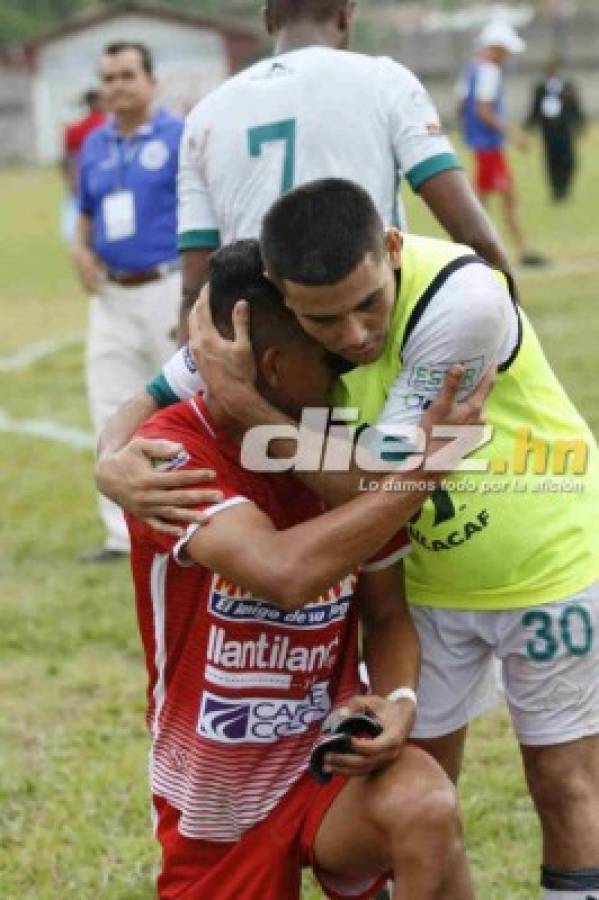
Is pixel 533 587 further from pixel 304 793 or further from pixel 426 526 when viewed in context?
pixel 304 793

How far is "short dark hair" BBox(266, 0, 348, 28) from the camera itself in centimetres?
563

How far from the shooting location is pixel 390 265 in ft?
11.9

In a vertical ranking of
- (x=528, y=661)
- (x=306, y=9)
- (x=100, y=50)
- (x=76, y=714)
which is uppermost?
(x=306, y=9)

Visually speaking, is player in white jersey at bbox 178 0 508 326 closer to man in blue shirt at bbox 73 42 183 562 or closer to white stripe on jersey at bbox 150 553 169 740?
white stripe on jersey at bbox 150 553 169 740

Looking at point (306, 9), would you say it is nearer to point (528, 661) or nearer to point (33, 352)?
point (528, 661)

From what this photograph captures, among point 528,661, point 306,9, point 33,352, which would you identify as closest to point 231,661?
point 528,661

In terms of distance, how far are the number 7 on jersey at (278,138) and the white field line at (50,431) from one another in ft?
17.6

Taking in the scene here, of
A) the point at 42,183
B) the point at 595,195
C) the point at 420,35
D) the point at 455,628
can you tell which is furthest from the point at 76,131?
the point at 420,35

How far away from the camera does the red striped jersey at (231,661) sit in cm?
378

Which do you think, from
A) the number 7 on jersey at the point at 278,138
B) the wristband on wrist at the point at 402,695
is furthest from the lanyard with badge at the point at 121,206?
the wristband on wrist at the point at 402,695

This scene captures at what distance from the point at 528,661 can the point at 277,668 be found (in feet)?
1.88

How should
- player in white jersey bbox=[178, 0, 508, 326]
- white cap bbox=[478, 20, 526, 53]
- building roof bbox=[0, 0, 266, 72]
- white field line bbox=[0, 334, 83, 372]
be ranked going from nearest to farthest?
player in white jersey bbox=[178, 0, 508, 326], white field line bbox=[0, 334, 83, 372], white cap bbox=[478, 20, 526, 53], building roof bbox=[0, 0, 266, 72]

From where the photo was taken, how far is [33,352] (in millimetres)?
14750

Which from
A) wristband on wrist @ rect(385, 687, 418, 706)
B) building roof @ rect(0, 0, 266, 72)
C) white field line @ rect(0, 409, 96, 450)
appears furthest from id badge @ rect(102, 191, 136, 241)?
building roof @ rect(0, 0, 266, 72)
